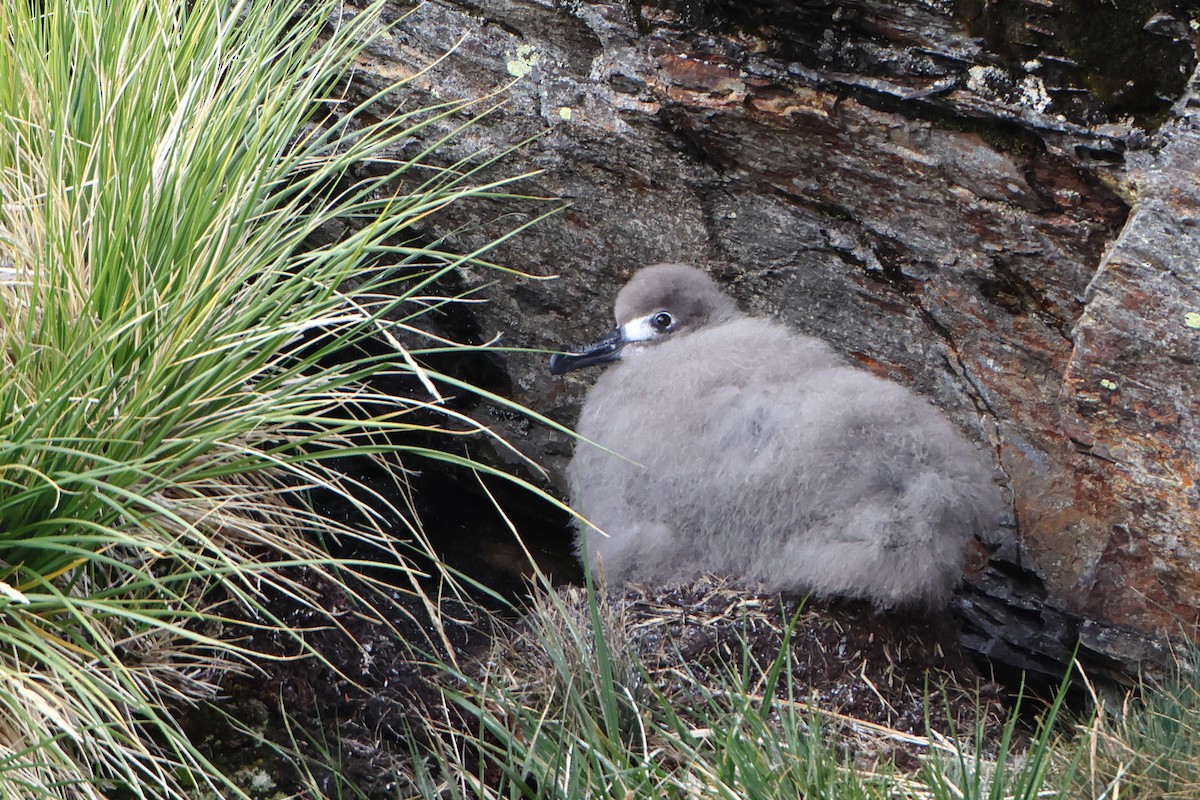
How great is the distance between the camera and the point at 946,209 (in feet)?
13.2

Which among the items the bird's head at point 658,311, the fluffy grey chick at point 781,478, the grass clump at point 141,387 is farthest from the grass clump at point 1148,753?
the bird's head at point 658,311

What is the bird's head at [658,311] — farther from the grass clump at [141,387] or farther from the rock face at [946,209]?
the grass clump at [141,387]

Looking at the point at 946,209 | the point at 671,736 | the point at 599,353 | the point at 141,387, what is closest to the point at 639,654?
the point at 671,736

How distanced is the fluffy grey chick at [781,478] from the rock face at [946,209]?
1.49ft

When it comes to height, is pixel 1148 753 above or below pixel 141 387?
below

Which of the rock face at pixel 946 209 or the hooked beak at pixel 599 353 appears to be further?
the hooked beak at pixel 599 353

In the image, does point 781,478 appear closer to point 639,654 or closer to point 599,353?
point 639,654

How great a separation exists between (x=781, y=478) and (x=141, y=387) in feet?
5.99

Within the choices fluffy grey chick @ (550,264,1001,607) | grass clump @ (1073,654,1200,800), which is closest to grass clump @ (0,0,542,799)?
fluffy grey chick @ (550,264,1001,607)

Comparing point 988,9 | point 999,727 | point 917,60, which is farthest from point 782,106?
point 999,727

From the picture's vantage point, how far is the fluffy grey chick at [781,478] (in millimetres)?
3555

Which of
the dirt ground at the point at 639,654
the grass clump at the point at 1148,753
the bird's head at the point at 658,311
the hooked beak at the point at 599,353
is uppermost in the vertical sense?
the bird's head at the point at 658,311

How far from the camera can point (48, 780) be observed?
2.60 meters

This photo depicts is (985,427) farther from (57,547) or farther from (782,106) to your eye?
(57,547)
